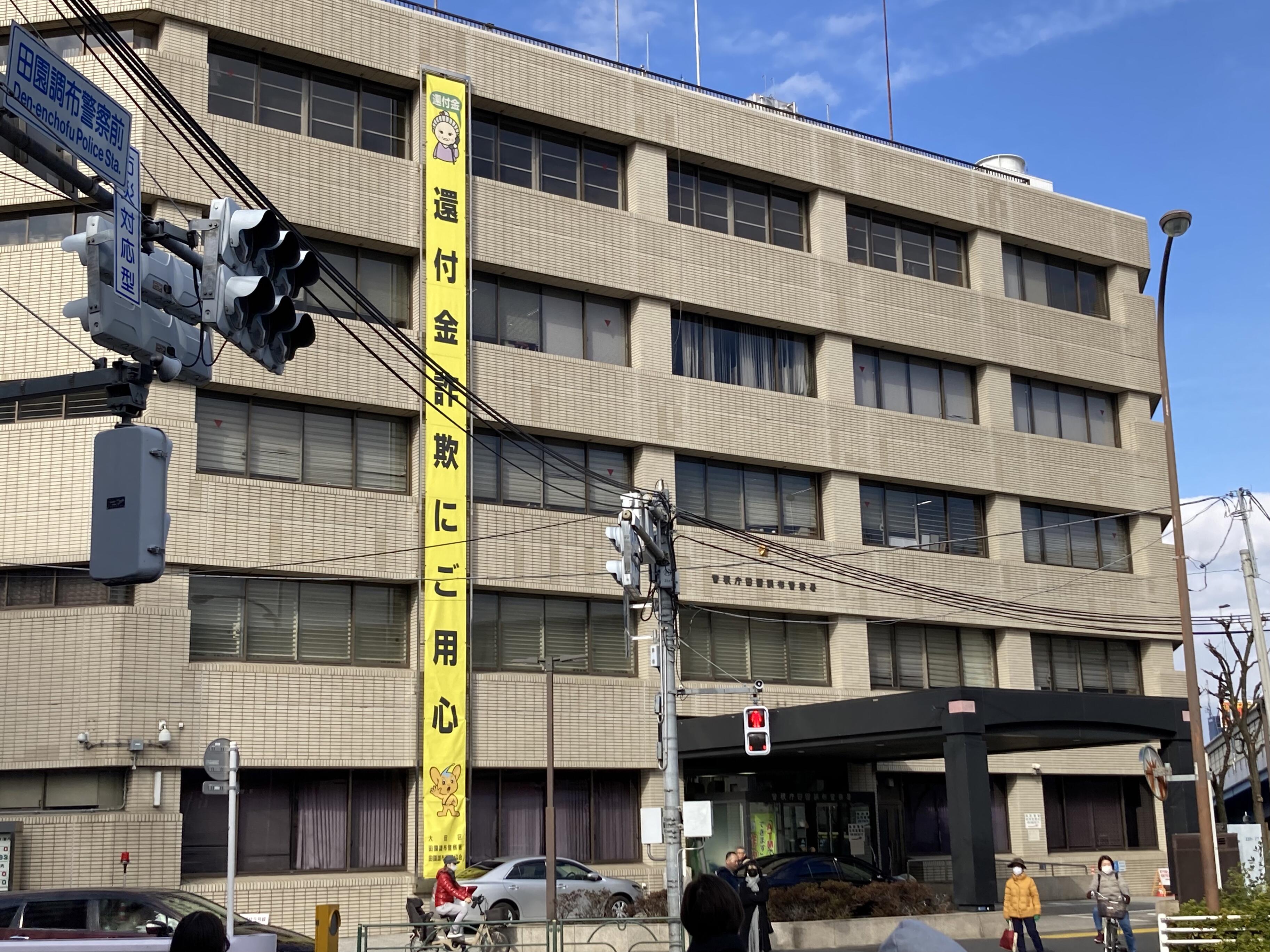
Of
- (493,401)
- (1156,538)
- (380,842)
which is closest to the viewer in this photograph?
(380,842)

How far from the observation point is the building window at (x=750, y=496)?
35250 millimetres

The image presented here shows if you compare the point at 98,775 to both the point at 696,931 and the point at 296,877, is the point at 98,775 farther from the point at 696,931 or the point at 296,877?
the point at 696,931

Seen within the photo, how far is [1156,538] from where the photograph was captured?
4353 centimetres

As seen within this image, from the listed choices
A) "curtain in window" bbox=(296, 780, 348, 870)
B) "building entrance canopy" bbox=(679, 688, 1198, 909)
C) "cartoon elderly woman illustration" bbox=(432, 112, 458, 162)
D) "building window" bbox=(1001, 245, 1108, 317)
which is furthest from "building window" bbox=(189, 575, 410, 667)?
"building window" bbox=(1001, 245, 1108, 317)

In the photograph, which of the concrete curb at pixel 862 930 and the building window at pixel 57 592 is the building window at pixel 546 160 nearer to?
the building window at pixel 57 592

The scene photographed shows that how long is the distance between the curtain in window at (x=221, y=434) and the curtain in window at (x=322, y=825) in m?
6.57

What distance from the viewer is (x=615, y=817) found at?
32938 millimetres

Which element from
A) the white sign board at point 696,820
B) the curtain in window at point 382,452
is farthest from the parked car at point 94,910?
the curtain in window at point 382,452

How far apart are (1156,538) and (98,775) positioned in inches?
1198

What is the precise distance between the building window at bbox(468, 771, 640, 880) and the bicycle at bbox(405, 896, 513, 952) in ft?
32.3

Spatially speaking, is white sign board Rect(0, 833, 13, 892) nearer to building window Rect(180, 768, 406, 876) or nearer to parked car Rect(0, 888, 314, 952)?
building window Rect(180, 768, 406, 876)

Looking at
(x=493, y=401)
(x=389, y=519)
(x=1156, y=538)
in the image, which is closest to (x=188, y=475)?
(x=389, y=519)

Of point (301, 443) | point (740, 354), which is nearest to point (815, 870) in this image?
point (740, 354)

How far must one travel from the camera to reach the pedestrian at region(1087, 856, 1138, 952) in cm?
2253
